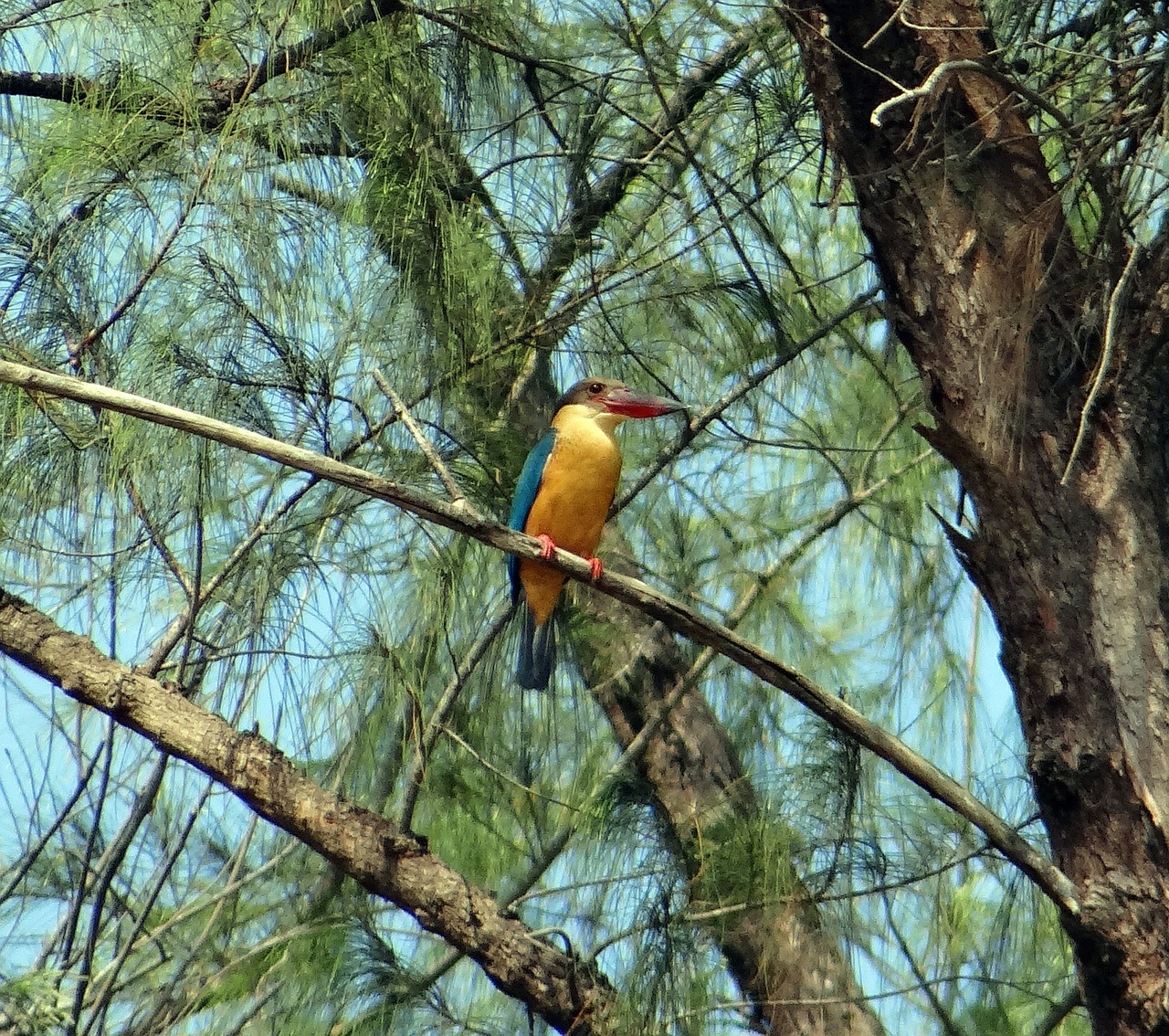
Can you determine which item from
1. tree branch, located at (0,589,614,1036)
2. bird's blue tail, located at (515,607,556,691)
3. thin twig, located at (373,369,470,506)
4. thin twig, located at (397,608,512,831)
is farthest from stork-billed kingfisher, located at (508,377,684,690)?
thin twig, located at (373,369,470,506)

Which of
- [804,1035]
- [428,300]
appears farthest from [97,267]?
[804,1035]

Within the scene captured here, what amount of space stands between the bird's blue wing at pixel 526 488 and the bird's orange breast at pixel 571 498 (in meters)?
0.03

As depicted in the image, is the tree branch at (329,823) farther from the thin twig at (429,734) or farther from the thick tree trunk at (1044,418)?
the thick tree trunk at (1044,418)

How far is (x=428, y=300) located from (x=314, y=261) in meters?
0.24

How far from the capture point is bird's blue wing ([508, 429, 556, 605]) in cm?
335

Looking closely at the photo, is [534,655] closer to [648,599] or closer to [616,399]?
[616,399]

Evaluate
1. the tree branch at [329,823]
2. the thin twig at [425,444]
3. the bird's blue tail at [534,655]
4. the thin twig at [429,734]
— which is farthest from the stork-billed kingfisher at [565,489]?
the thin twig at [425,444]

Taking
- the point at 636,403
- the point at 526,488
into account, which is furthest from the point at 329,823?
the point at 636,403

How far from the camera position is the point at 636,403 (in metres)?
3.65

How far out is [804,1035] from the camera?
322cm

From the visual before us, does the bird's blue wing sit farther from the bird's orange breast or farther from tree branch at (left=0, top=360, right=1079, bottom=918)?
tree branch at (left=0, top=360, right=1079, bottom=918)

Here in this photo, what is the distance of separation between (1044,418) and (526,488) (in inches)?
55.6

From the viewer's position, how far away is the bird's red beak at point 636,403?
3619 mm

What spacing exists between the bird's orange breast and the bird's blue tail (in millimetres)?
53
